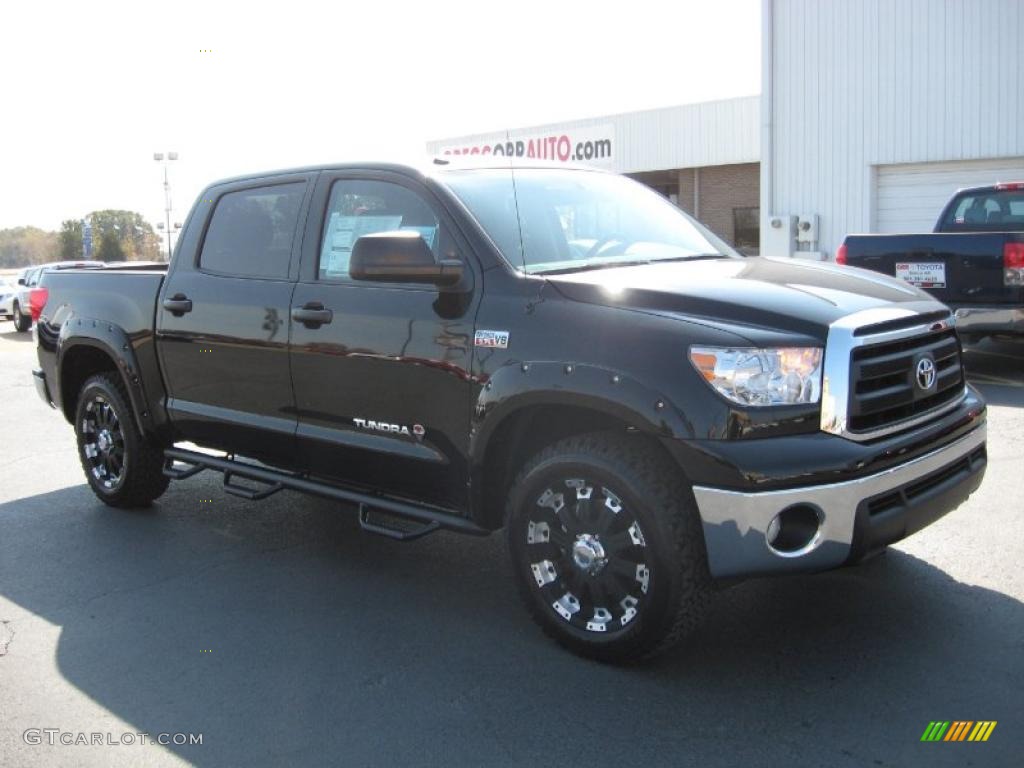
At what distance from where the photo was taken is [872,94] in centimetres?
1934

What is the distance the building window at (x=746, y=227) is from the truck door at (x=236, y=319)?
83.3 ft

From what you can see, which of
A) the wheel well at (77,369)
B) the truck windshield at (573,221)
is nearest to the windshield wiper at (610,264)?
the truck windshield at (573,221)

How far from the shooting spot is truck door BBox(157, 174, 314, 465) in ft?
16.5

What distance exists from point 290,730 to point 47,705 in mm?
993

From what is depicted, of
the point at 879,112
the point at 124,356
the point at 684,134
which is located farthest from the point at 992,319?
the point at 684,134

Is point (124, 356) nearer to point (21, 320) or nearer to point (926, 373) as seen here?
point (926, 373)

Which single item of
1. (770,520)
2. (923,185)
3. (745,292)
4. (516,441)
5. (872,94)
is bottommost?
(770,520)

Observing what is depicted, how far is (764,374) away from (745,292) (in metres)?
0.44

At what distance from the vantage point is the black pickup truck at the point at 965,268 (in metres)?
9.34

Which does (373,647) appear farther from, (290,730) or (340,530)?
(340,530)

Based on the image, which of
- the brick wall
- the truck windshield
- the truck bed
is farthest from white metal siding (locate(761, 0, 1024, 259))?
the truck windshield

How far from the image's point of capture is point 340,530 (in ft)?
19.4

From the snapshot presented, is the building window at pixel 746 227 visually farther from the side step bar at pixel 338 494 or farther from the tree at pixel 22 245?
the tree at pixel 22 245

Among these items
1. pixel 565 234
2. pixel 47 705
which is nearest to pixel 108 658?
pixel 47 705
